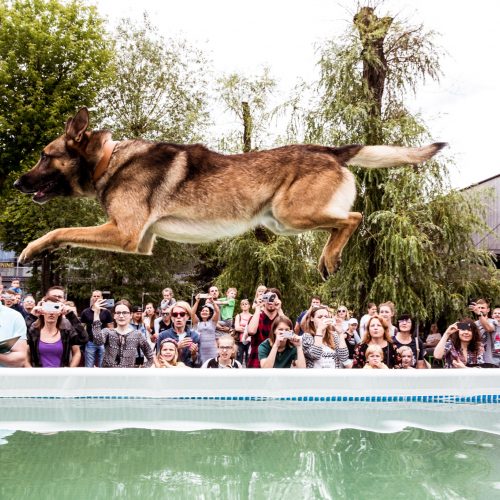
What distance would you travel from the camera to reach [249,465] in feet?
14.3

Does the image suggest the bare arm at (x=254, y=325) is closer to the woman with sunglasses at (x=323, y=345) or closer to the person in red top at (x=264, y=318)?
the person in red top at (x=264, y=318)

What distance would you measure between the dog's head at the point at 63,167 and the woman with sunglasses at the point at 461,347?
4.19 meters

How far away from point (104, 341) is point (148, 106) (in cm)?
1640

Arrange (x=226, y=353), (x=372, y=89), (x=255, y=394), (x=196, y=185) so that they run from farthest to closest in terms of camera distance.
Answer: (x=372, y=89)
(x=226, y=353)
(x=255, y=394)
(x=196, y=185)

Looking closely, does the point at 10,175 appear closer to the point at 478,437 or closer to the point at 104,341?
the point at 104,341

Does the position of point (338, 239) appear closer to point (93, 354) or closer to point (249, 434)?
point (249, 434)

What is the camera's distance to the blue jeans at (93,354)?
730 centimetres

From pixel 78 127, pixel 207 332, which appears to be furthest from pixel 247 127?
pixel 78 127

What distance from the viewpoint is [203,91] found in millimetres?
23250

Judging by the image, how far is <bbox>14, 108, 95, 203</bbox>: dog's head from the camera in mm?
5578

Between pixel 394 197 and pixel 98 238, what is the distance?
8986 millimetres

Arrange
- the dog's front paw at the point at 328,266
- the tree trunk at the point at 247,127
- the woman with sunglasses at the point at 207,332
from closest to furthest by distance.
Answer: the dog's front paw at the point at 328,266, the woman with sunglasses at the point at 207,332, the tree trunk at the point at 247,127

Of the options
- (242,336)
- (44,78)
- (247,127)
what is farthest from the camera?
(44,78)

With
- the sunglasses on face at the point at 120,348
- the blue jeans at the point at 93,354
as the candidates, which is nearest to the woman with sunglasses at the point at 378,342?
the sunglasses on face at the point at 120,348
